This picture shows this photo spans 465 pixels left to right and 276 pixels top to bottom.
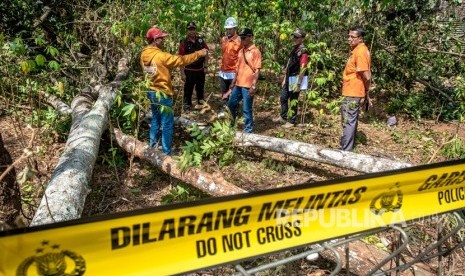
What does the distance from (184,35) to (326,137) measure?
118 inches

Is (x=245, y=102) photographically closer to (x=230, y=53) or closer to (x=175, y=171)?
(x=230, y=53)

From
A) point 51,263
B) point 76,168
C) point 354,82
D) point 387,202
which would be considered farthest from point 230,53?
point 51,263

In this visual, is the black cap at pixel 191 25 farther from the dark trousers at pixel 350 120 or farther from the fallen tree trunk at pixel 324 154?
the dark trousers at pixel 350 120

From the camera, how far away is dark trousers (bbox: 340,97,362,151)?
6.41 meters

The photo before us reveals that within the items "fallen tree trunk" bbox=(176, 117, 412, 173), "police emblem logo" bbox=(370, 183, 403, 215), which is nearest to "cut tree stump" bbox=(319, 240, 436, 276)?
"police emblem logo" bbox=(370, 183, 403, 215)

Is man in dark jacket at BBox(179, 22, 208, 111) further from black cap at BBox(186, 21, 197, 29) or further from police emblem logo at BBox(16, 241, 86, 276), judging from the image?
police emblem logo at BBox(16, 241, 86, 276)

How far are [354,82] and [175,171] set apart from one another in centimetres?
300

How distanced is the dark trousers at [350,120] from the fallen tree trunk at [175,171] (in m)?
2.52

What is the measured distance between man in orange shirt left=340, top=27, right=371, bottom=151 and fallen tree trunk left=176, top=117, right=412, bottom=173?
3.13 feet

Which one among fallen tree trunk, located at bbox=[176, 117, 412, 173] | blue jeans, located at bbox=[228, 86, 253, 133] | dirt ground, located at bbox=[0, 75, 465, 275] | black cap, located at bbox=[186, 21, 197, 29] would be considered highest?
black cap, located at bbox=[186, 21, 197, 29]

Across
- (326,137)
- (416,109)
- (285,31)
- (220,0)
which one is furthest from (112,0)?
(416,109)

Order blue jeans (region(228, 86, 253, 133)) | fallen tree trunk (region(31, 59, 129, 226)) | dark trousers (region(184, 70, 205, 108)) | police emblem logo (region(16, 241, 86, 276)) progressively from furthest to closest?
dark trousers (region(184, 70, 205, 108)) → blue jeans (region(228, 86, 253, 133)) → fallen tree trunk (region(31, 59, 129, 226)) → police emblem logo (region(16, 241, 86, 276))

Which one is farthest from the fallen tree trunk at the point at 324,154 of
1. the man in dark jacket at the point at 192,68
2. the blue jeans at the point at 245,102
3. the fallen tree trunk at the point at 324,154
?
the man in dark jacket at the point at 192,68

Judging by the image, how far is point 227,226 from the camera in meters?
2.21
